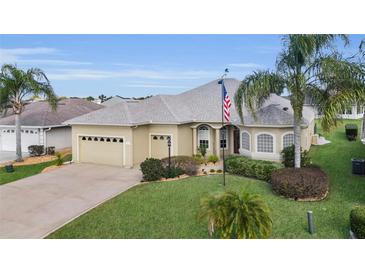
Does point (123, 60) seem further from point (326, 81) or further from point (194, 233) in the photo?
point (194, 233)

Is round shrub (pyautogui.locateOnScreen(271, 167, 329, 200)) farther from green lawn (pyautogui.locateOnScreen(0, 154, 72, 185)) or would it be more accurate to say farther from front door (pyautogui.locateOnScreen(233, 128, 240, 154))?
green lawn (pyautogui.locateOnScreen(0, 154, 72, 185))

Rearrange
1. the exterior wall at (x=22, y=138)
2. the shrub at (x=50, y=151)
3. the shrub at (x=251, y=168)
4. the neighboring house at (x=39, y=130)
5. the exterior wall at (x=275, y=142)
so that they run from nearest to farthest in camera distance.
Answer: the shrub at (x=251, y=168) < the exterior wall at (x=275, y=142) < the shrub at (x=50, y=151) < the neighboring house at (x=39, y=130) < the exterior wall at (x=22, y=138)

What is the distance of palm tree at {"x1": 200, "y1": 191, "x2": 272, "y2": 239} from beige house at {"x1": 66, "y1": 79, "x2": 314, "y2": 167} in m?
10.5

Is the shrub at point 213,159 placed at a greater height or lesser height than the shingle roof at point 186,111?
lesser

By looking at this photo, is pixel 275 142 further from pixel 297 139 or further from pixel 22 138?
pixel 22 138

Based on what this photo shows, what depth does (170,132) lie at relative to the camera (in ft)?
64.1

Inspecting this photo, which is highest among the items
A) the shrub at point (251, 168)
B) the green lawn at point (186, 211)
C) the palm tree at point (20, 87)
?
the palm tree at point (20, 87)

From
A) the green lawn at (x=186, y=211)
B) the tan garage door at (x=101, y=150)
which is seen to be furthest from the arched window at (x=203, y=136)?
the green lawn at (x=186, y=211)

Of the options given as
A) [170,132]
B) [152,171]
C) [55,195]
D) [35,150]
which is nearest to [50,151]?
[35,150]

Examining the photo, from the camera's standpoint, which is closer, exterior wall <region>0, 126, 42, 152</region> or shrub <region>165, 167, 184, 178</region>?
shrub <region>165, 167, 184, 178</region>

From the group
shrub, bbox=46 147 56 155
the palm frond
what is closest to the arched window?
the palm frond

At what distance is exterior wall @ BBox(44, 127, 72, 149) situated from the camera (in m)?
24.0

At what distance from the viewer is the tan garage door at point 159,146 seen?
64.9 ft

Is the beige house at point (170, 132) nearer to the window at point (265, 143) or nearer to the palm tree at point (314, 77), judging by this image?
the window at point (265, 143)
